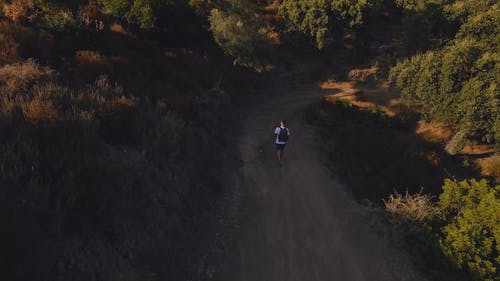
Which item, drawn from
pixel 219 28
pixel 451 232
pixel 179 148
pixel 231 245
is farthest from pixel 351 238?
pixel 219 28

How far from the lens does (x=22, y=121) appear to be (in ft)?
22.9

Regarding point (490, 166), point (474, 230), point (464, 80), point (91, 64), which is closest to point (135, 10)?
point (91, 64)

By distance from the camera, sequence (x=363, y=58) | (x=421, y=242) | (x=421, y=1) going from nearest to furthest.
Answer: (x=421, y=242) < (x=421, y=1) < (x=363, y=58)

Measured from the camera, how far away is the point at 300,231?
31.2 feet

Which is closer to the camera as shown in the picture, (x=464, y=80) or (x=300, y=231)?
(x=300, y=231)

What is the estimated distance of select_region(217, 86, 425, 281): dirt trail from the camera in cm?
820

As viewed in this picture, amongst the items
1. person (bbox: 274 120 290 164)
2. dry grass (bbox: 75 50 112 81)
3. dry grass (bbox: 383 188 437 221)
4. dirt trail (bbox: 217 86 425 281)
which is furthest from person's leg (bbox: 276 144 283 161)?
dry grass (bbox: 75 50 112 81)

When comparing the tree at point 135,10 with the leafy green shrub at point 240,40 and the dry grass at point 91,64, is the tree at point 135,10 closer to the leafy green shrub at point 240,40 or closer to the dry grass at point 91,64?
the leafy green shrub at point 240,40

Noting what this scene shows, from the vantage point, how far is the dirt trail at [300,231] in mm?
8195

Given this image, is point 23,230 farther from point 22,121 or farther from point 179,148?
point 179,148

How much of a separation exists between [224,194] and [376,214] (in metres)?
5.49

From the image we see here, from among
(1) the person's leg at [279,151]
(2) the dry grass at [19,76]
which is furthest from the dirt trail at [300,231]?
(2) the dry grass at [19,76]

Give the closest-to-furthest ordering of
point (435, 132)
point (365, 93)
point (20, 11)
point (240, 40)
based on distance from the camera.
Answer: point (20, 11) → point (435, 132) → point (240, 40) → point (365, 93)

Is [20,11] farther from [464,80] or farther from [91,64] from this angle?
[464,80]
